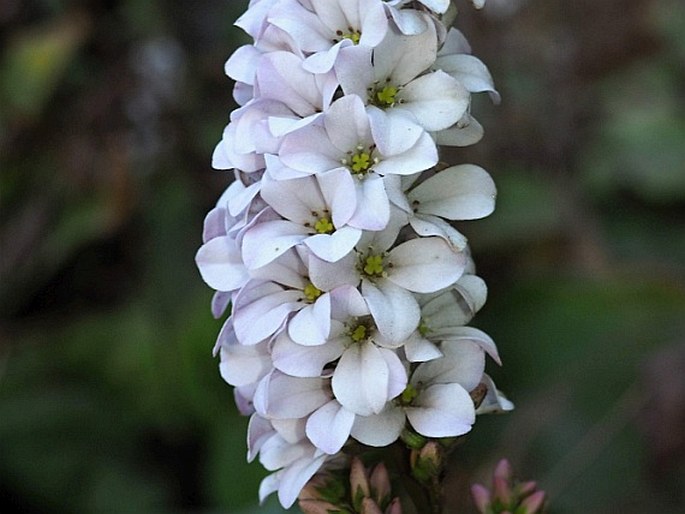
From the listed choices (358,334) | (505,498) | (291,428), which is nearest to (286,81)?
(358,334)

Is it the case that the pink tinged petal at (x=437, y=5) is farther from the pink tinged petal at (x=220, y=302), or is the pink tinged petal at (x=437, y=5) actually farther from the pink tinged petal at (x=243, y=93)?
the pink tinged petal at (x=220, y=302)

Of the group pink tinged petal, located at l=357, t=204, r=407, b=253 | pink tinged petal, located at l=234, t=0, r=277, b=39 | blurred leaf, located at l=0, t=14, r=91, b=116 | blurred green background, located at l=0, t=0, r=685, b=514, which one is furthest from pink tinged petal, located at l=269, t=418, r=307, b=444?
blurred leaf, located at l=0, t=14, r=91, b=116

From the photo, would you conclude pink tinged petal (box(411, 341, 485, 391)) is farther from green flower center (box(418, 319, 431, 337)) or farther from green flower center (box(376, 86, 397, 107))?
green flower center (box(376, 86, 397, 107))

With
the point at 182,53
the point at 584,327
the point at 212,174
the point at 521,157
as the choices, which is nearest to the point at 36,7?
the point at 182,53

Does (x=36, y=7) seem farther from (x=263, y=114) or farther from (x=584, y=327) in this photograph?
(x=263, y=114)

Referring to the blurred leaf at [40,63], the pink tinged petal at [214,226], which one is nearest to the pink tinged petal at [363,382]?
the pink tinged petal at [214,226]
